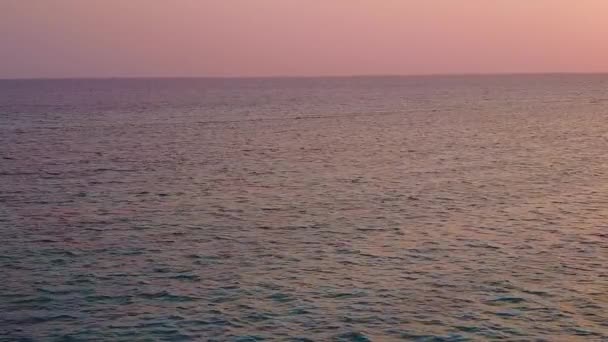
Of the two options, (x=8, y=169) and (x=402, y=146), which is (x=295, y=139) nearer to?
(x=402, y=146)

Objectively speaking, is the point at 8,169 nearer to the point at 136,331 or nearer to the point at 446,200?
the point at 446,200

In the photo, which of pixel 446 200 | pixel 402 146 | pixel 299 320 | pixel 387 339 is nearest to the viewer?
pixel 387 339

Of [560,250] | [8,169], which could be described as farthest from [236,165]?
[560,250]

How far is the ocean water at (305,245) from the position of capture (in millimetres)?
Result: 27547

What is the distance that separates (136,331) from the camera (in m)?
26.6

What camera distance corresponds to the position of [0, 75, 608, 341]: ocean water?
27547 millimetres

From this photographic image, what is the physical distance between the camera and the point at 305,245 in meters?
39.3

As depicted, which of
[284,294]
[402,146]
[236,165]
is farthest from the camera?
[402,146]

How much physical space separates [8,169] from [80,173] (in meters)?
8.54

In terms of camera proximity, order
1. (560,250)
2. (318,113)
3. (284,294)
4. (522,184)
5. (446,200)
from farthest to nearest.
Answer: (318,113), (522,184), (446,200), (560,250), (284,294)

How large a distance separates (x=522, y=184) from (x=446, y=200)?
1067 centimetres

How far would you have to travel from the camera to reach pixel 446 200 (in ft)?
170

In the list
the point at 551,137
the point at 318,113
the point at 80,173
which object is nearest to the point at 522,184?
the point at 80,173

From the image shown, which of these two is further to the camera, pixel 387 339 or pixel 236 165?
pixel 236 165
